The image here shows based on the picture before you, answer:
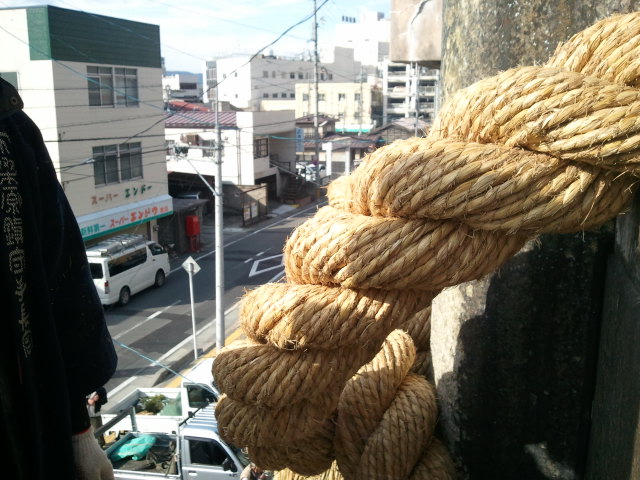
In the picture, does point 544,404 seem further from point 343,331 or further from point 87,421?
point 87,421

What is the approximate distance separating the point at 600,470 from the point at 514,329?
0.37 metres

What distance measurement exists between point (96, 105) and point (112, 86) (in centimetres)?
105

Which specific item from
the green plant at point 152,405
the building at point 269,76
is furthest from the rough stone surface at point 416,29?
the building at point 269,76

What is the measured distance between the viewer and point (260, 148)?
27625 mm

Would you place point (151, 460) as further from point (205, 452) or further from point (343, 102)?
point (343, 102)

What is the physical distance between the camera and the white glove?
1.53 metres

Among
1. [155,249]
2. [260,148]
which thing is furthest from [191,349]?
[260,148]

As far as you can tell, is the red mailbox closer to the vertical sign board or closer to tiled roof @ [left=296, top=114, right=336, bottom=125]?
the vertical sign board

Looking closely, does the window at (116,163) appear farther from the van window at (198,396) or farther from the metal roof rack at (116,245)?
the van window at (198,396)

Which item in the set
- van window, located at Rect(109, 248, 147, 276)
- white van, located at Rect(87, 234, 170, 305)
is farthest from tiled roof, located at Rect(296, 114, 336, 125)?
van window, located at Rect(109, 248, 147, 276)

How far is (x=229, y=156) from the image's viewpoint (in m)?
27.0

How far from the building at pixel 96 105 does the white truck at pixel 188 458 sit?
826 cm

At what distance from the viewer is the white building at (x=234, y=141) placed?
25.1 m

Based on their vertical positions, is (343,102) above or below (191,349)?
above
